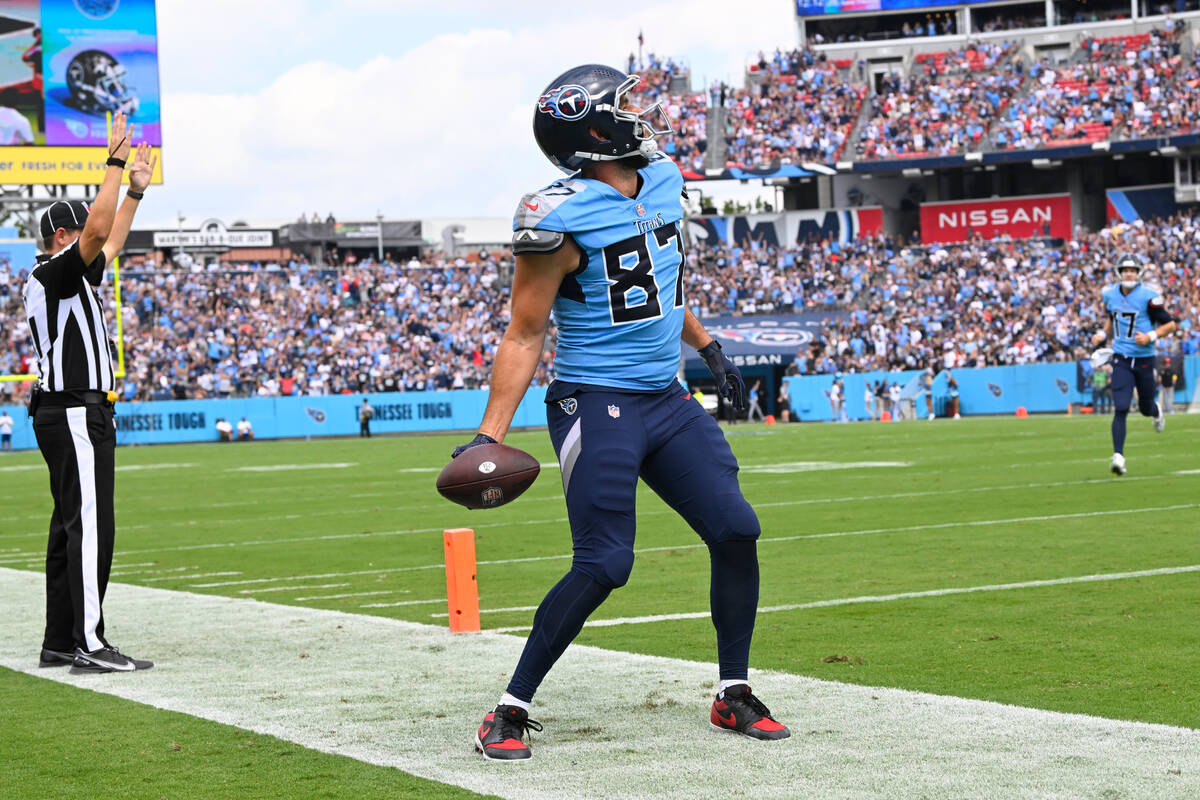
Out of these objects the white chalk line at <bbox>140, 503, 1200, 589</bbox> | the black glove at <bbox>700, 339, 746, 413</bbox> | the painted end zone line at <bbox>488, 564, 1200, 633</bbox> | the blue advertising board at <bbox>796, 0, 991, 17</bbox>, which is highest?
the blue advertising board at <bbox>796, 0, 991, 17</bbox>

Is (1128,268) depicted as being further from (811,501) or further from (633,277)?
(633,277)

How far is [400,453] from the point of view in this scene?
28094mm

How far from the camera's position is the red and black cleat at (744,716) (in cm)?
440

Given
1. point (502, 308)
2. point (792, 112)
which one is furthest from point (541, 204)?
point (792, 112)

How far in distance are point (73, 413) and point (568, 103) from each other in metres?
2.89

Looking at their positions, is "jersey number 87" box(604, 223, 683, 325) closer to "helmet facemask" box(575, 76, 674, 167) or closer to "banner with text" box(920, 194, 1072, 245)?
"helmet facemask" box(575, 76, 674, 167)

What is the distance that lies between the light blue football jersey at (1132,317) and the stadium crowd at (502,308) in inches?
926

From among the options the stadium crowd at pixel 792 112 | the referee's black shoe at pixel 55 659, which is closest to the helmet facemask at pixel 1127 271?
the referee's black shoe at pixel 55 659

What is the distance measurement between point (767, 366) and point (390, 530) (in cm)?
3246

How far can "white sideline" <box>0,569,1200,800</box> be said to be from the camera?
3.82 metres

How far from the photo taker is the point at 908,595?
737 centimetres

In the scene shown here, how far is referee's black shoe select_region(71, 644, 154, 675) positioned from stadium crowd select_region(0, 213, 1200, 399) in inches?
1320

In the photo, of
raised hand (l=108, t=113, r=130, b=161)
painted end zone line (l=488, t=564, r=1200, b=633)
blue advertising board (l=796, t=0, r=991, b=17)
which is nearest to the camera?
raised hand (l=108, t=113, r=130, b=161)

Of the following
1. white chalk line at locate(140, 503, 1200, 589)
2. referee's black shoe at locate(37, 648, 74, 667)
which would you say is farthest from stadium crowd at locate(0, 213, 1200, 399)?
referee's black shoe at locate(37, 648, 74, 667)
